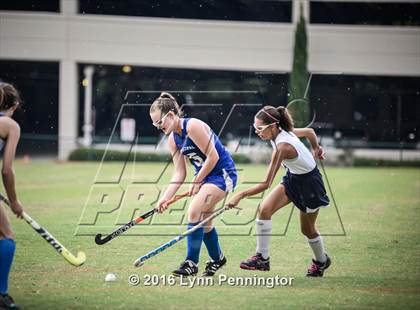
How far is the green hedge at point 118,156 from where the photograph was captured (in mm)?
23906

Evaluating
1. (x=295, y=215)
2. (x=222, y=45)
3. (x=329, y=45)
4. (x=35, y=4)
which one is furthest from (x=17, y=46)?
(x=295, y=215)

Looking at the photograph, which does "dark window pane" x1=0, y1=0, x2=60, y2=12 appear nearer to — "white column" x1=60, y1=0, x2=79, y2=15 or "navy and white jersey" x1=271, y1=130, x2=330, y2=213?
"white column" x1=60, y1=0, x2=79, y2=15

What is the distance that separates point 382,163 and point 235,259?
58.3 feet

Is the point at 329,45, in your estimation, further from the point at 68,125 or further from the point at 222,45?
the point at 68,125

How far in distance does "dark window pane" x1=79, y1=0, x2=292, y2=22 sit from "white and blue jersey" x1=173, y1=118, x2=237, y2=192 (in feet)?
63.2

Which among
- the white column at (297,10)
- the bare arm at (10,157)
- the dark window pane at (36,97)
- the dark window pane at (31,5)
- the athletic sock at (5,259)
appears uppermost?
the bare arm at (10,157)

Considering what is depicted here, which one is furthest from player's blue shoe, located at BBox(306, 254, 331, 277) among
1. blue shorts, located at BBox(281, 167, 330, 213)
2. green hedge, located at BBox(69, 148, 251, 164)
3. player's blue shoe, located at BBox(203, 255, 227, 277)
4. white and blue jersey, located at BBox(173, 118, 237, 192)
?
green hedge, located at BBox(69, 148, 251, 164)

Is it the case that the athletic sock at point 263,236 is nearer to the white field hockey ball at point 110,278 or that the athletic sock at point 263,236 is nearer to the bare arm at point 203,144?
the bare arm at point 203,144

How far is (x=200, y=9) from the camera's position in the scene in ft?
88.2

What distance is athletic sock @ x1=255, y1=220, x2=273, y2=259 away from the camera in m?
7.44

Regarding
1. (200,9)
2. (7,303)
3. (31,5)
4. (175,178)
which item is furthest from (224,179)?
(31,5)

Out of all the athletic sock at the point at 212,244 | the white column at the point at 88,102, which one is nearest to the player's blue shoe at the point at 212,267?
the athletic sock at the point at 212,244

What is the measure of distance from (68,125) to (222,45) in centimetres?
688

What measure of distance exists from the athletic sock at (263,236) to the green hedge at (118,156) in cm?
1552
